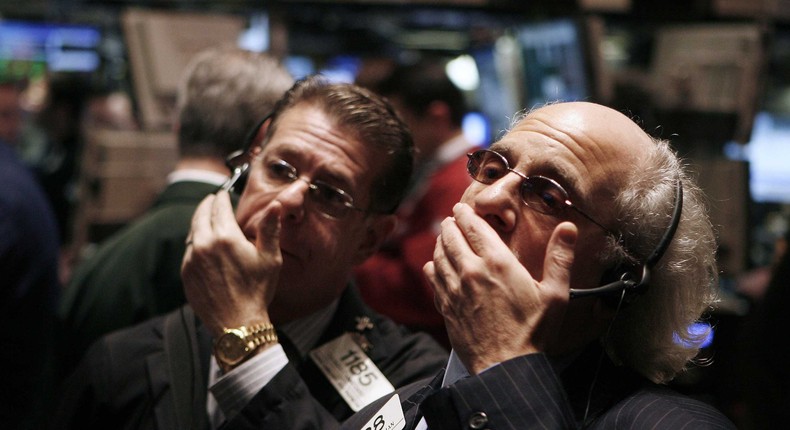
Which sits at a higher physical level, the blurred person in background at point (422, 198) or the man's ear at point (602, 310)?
the man's ear at point (602, 310)

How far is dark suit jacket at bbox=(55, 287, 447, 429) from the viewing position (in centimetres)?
198

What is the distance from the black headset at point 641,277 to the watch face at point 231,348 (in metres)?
0.67

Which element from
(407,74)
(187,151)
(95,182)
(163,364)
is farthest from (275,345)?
(95,182)

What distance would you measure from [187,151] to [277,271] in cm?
115

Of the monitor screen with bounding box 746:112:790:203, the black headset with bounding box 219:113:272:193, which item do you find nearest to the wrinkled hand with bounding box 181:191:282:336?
the black headset with bounding box 219:113:272:193

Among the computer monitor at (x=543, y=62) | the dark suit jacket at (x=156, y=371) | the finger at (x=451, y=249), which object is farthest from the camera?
the computer monitor at (x=543, y=62)

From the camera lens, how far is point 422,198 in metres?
3.84

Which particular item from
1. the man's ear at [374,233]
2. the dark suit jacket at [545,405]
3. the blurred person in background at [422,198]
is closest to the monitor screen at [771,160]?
the blurred person in background at [422,198]

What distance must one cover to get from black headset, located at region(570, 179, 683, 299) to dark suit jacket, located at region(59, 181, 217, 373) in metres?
1.51

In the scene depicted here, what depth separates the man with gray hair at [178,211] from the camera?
269cm

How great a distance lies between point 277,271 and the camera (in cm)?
189

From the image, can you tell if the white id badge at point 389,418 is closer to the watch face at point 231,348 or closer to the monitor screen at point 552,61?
the watch face at point 231,348

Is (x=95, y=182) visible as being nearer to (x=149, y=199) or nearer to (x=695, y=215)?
(x=149, y=199)

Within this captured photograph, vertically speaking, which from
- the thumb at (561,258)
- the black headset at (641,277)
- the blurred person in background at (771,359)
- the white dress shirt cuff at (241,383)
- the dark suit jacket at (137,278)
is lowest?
the blurred person in background at (771,359)
